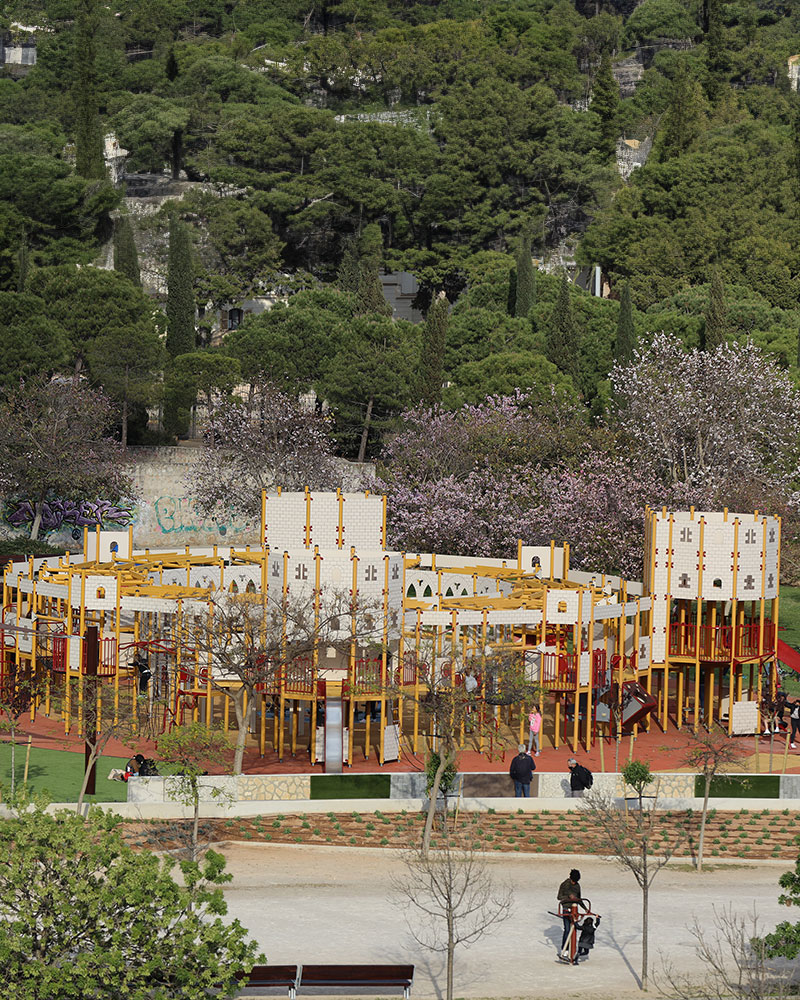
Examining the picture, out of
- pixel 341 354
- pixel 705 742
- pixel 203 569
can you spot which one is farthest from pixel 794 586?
pixel 705 742

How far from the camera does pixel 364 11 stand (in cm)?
19262

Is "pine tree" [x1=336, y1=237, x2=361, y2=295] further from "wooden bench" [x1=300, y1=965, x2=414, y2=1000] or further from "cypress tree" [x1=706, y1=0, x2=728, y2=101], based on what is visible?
"wooden bench" [x1=300, y1=965, x2=414, y2=1000]

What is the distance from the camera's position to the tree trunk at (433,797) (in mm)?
39219

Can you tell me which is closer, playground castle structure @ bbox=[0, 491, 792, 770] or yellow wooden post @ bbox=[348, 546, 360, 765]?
yellow wooden post @ bbox=[348, 546, 360, 765]

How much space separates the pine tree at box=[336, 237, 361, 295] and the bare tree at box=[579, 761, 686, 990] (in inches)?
3600

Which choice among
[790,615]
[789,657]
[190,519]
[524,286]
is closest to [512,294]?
[524,286]

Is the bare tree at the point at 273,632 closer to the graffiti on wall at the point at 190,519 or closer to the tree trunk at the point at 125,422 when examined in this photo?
the graffiti on wall at the point at 190,519

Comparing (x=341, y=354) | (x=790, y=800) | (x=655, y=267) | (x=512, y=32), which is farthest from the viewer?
(x=512, y=32)

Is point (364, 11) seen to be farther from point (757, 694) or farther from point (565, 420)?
point (757, 694)

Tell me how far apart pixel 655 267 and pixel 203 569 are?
252 feet

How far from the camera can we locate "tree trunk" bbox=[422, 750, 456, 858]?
3922cm

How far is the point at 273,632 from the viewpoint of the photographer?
46.9 m

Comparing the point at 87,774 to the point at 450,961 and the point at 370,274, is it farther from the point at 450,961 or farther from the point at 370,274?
the point at 370,274

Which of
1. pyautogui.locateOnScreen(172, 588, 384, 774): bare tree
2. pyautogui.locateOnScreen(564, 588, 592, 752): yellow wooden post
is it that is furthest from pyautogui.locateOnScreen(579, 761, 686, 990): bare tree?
pyautogui.locateOnScreen(172, 588, 384, 774): bare tree
